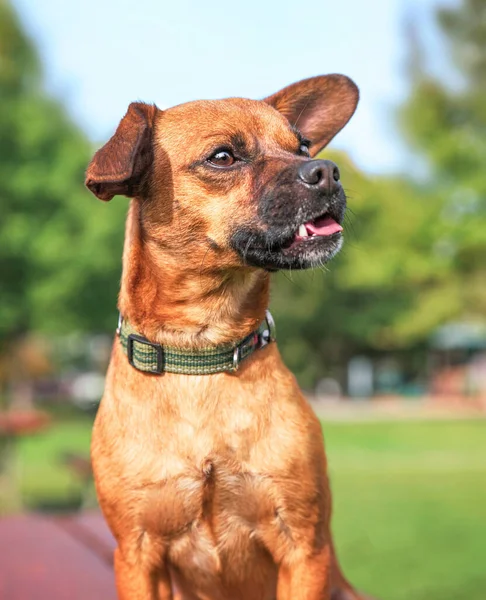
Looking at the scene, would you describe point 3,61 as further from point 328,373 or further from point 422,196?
point 328,373

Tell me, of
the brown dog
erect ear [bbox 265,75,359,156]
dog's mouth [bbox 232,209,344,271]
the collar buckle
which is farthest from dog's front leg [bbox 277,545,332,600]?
erect ear [bbox 265,75,359,156]

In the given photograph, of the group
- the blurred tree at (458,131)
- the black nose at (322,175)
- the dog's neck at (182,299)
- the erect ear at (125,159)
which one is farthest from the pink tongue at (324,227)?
the blurred tree at (458,131)

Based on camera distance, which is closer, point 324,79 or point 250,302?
point 250,302

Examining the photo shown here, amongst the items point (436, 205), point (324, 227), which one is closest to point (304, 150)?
point (324, 227)

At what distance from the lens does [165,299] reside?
268 cm

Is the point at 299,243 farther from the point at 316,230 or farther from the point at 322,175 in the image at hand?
the point at 322,175

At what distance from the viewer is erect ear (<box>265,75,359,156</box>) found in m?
→ 3.03

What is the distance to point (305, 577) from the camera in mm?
2490

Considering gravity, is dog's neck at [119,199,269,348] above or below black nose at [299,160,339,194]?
below

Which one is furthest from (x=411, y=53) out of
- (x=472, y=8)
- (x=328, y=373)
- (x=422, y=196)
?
(x=328, y=373)

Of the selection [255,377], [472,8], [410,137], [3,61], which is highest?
[472,8]

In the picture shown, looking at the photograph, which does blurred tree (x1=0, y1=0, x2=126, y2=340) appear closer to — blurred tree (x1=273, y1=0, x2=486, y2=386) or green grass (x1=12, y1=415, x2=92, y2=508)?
green grass (x1=12, y1=415, x2=92, y2=508)

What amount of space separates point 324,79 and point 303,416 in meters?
1.25

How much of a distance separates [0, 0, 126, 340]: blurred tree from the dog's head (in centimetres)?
2109
